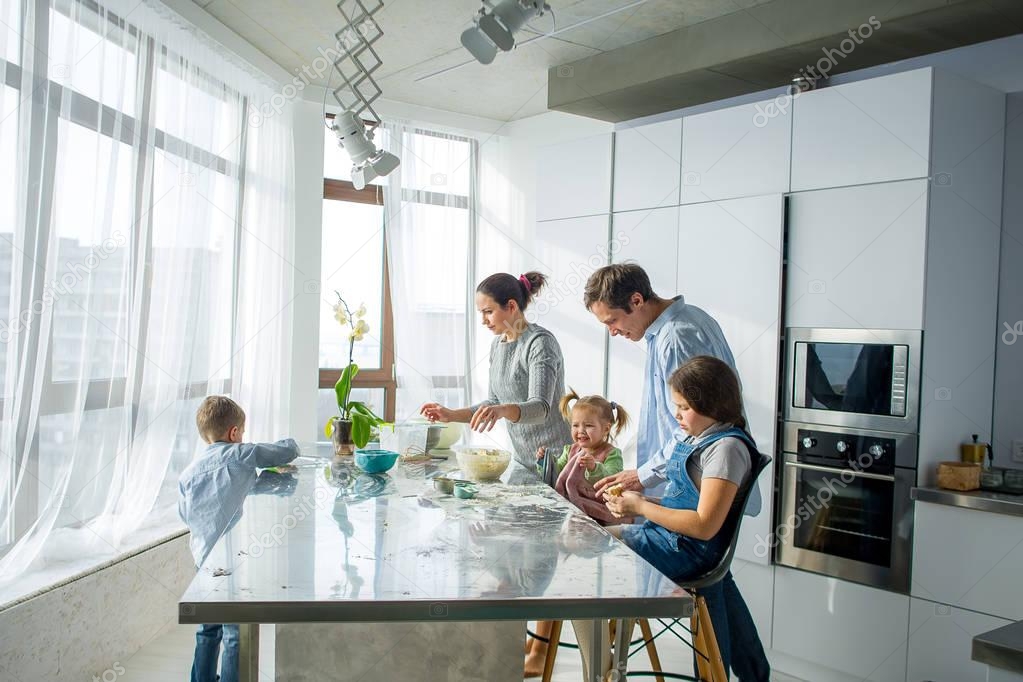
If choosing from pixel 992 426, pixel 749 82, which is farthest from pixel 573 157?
pixel 992 426

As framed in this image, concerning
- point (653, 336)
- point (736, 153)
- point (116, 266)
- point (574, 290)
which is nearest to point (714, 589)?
point (653, 336)

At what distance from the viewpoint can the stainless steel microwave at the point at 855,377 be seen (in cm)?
296

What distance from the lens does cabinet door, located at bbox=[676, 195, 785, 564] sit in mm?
3365

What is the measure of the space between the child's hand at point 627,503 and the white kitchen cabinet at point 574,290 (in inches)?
82.6

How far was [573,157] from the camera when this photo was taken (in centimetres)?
436

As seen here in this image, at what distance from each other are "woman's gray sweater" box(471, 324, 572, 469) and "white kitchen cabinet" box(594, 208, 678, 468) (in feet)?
3.10

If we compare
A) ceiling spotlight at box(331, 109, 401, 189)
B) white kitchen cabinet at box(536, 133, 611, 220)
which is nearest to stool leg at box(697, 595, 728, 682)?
ceiling spotlight at box(331, 109, 401, 189)

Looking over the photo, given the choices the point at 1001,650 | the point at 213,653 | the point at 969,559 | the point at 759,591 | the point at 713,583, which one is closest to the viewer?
the point at 1001,650

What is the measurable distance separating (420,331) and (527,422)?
2445 mm

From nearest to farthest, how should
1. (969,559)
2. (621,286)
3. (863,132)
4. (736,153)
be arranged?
(621,286)
(969,559)
(863,132)
(736,153)

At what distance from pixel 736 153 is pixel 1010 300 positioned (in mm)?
1211

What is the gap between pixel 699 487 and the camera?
218cm

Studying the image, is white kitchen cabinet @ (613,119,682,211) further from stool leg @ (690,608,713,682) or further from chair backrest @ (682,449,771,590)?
stool leg @ (690,608,713,682)

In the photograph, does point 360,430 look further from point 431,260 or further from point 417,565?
point 431,260
